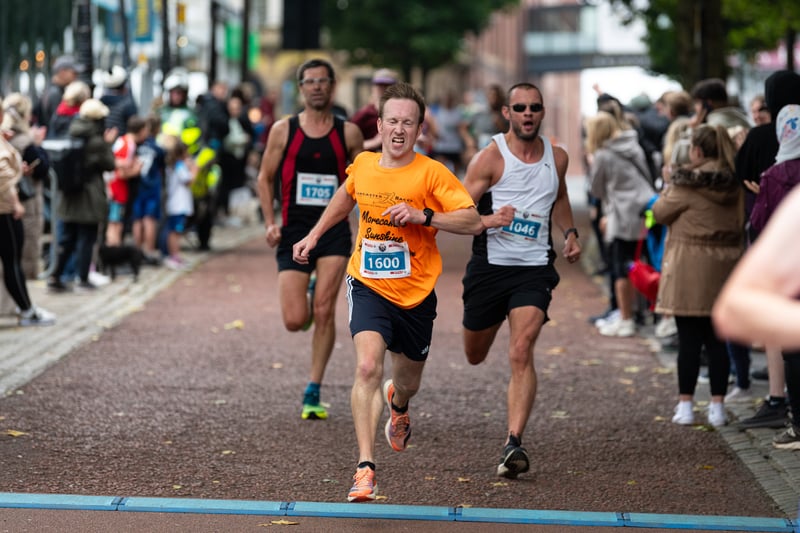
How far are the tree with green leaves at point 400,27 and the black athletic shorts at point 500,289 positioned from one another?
4766 centimetres

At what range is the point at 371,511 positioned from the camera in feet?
20.7

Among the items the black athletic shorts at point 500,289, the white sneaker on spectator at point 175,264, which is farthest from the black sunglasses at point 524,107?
the white sneaker on spectator at point 175,264

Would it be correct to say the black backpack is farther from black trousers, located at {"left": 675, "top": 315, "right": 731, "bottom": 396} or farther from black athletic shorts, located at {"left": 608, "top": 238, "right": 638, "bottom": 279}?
black trousers, located at {"left": 675, "top": 315, "right": 731, "bottom": 396}

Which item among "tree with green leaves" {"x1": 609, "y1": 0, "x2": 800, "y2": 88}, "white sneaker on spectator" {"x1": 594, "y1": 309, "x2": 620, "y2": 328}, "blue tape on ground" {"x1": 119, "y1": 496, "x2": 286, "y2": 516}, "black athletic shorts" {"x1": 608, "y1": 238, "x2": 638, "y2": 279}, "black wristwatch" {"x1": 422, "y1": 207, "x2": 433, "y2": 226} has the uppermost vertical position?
"tree with green leaves" {"x1": 609, "y1": 0, "x2": 800, "y2": 88}

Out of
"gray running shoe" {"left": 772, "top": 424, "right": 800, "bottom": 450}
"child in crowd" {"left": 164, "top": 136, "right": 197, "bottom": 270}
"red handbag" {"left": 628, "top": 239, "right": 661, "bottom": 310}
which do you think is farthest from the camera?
"child in crowd" {"left": 164, "top": 136, "right": 197, "bottom": 270}

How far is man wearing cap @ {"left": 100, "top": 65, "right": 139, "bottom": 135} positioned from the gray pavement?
5.75 ft

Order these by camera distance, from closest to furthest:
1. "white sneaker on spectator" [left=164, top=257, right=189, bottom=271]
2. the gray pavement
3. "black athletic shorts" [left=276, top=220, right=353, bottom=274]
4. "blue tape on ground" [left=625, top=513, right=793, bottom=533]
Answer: "blue tape on ground" [left=625, top=513, right=793, bottom=533], the gray pavement, "black athletic shorts" [left=276, top=220, right=353, bottom=274], "white sneaker on spectator" [left=164, top=257, right=189, bottom=271]

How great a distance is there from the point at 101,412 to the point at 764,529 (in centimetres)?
417

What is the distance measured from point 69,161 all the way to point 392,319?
853 centimetres

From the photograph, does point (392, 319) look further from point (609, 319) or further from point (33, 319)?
point (609, 319)

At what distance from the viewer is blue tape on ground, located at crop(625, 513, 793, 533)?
6.11 m

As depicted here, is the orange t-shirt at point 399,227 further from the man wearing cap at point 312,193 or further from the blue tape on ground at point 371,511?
the man wearing cap at point 312,193

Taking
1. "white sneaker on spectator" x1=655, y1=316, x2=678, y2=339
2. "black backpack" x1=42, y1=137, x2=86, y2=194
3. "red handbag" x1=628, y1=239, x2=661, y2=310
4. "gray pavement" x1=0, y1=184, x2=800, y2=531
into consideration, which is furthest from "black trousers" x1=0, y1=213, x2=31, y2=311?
"white sneaker on spectator" x1=655, y1=316, x2=678, y2=339

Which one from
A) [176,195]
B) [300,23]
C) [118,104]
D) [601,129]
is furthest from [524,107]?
[300,23]
